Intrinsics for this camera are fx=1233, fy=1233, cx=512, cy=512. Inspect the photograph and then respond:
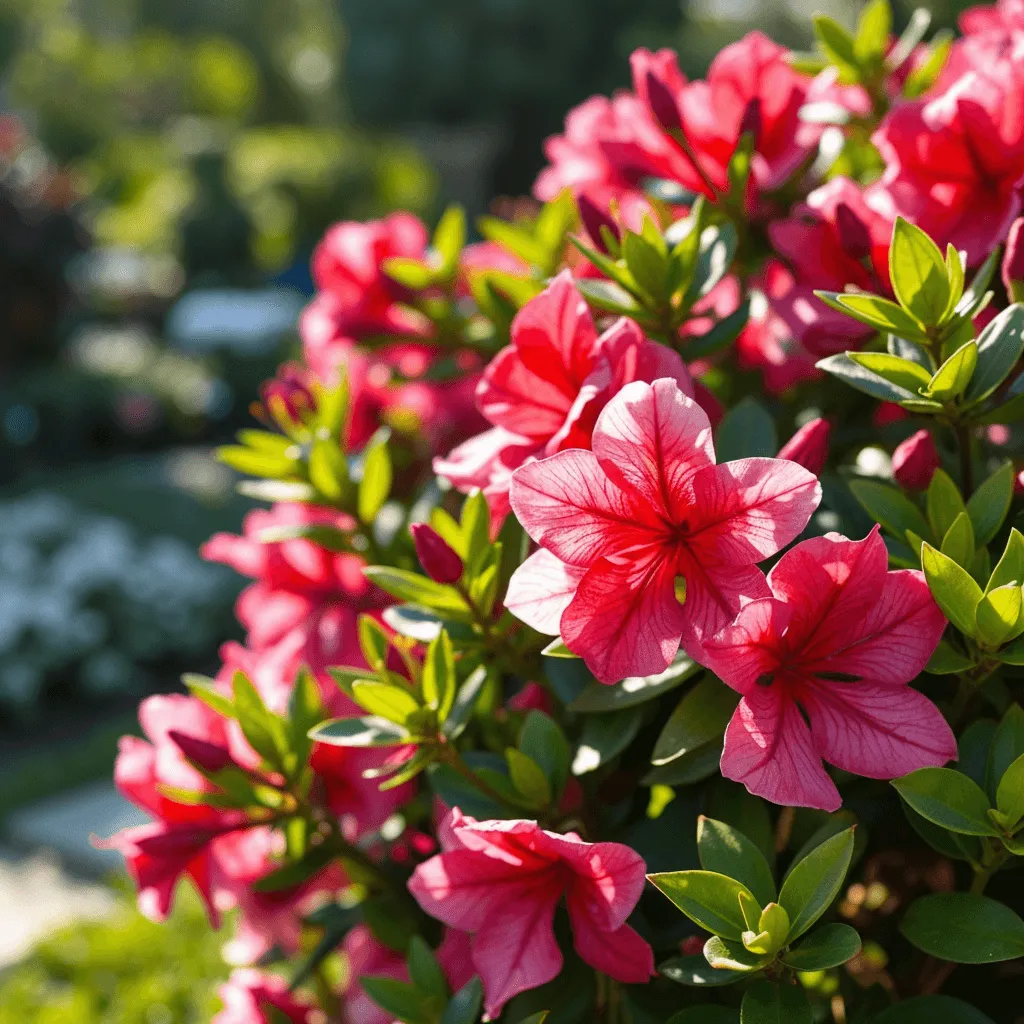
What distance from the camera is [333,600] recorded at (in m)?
1.07

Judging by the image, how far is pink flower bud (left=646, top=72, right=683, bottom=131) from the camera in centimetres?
97

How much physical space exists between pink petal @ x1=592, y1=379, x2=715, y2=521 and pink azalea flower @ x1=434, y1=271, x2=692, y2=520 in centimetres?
8

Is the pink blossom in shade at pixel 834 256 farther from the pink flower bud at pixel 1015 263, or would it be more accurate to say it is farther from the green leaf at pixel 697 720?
the green leaf at pixel 697 720

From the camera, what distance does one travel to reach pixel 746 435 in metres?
0.81

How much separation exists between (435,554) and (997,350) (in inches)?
14.1

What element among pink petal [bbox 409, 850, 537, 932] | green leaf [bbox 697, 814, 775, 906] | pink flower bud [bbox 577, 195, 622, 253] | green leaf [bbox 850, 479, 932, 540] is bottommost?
pink petal [bbox 409, 850, 537, 932]

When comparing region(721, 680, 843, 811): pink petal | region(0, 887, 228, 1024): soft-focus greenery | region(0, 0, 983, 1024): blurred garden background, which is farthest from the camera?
region(0, 0, 983, 1024): blurred garden background

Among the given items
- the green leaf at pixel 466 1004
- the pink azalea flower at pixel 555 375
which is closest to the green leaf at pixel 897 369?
the pink azalea flower at pixel 555 375

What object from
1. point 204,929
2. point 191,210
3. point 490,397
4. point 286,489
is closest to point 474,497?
point 490,397

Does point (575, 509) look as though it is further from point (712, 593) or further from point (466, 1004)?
point (466, 1004)

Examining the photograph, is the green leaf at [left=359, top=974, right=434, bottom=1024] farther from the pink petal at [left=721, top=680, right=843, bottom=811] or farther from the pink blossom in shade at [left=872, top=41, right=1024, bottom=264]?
the pink blossom in shade at [left=872, top=41, right=1024, bottom=264]

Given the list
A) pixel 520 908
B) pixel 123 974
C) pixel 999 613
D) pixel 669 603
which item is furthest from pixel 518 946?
pixel 123 974

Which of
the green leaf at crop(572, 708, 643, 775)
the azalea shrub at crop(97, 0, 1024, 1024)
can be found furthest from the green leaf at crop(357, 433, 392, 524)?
the green leaf at crop(572, 708, 643, 775)

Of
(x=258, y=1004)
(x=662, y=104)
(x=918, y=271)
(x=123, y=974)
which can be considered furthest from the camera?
(x=123, y=974)
